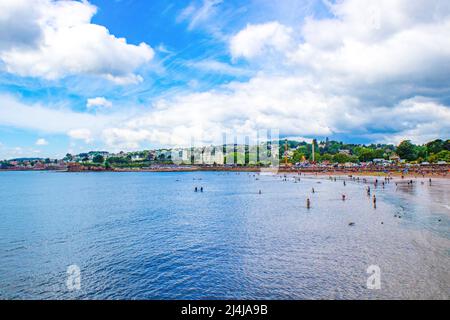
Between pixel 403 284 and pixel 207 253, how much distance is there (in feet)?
58.9

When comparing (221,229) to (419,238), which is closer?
(419,238)

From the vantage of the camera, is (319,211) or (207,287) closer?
(207,287)

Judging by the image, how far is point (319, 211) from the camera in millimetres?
58250

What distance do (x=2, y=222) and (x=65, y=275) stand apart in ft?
125

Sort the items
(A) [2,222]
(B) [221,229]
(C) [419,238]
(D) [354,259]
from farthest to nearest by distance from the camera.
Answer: (A) [2,222], (B) [221,229], (C) [419,238], (D) [354,259]
